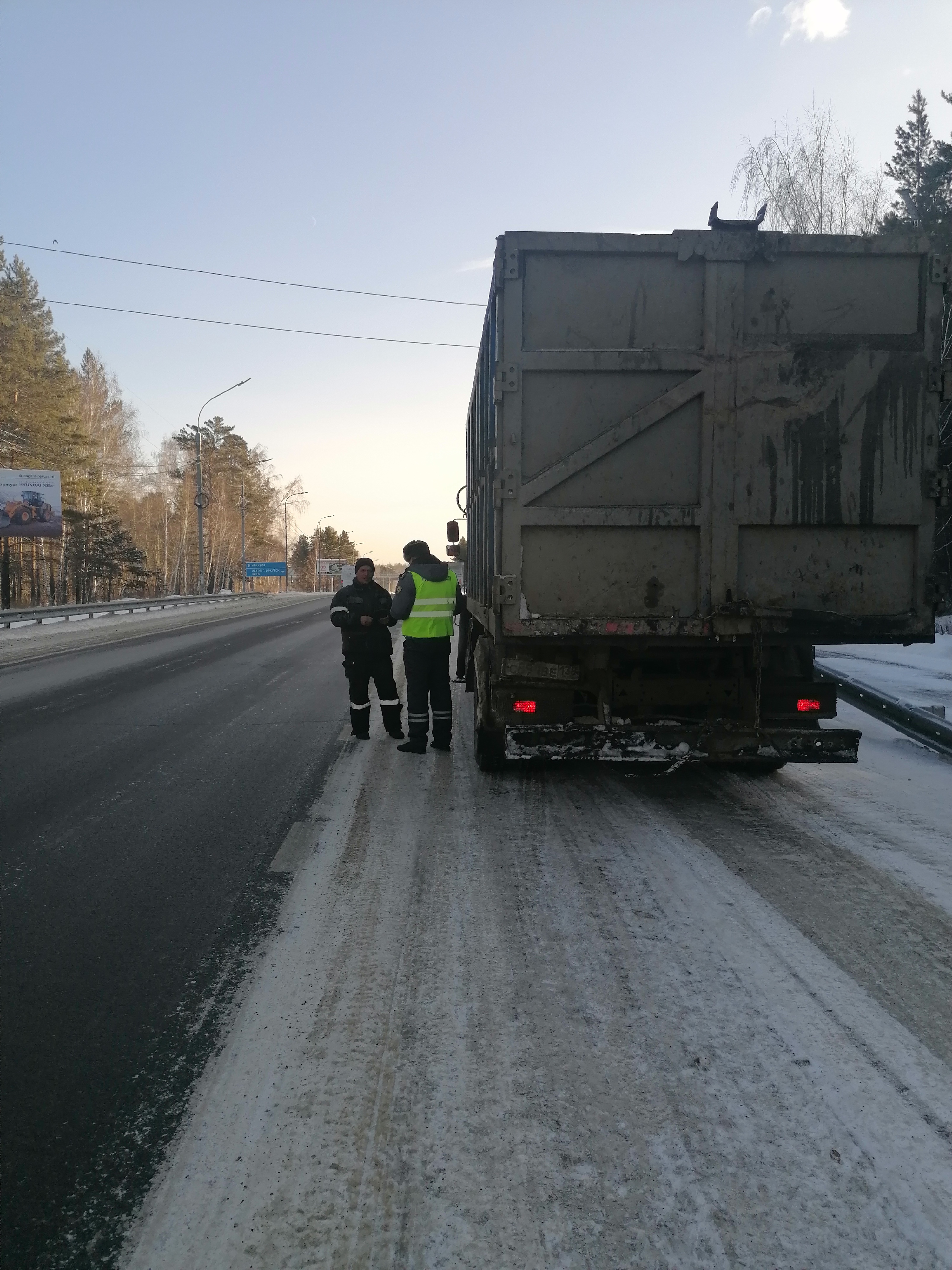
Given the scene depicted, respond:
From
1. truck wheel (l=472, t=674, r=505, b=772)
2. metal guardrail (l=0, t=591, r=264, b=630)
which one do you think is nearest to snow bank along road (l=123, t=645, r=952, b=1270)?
truck wheel (l=472, t=674, r=505, b=772)

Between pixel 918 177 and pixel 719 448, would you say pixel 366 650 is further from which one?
pixel 918 177

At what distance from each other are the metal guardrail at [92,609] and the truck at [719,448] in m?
22.5

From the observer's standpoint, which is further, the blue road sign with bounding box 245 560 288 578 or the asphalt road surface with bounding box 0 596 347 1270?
the blue road sign with bounding box 245 560 288 578

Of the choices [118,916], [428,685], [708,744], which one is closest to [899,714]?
[708,744]

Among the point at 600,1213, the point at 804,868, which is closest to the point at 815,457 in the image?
the point at 804,868

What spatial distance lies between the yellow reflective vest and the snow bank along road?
2.83 m

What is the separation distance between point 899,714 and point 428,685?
3.74 meters

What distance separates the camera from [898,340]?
524cm

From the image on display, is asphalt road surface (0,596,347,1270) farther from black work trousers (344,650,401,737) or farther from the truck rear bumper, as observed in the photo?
the truck rear bumper

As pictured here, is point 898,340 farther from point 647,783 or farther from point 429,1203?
point 429,1203

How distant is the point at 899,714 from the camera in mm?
7098

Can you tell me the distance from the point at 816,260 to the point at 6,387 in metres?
42.9

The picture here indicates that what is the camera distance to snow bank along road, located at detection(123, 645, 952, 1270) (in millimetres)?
2082

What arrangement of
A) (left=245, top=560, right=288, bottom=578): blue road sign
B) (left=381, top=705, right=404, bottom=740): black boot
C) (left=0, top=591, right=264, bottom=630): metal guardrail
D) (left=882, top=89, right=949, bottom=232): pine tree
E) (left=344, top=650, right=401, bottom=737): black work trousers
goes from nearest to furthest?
(left=344, top=650, right=401, bottom=737): black work trousers, (left=381, top=705, right=404, bottom=740): black boot, (left=0, top=591, right=264, bottom=630): metal guardrail, (left=882, top=89, right=949, bottom=232): pine tree, (left=245, top=560, right=288, bottom=578): blue road sign
